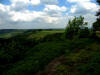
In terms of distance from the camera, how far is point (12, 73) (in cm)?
1944

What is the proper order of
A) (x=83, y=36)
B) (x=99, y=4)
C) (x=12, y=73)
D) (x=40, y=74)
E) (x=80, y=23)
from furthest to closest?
(x=80, y=23) < (x=83, y=36) < (x=99, y=4) < (x=12, y=73) < (x=40, y=74)

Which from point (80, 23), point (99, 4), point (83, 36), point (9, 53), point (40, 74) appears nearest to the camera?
point (40, 74)

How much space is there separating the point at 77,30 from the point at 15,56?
1300 inches

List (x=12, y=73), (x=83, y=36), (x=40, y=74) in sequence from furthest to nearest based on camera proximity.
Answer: (x=83, y=36), (x=12, y=73), (x=40, y=74)

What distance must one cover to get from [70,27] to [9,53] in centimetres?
3327

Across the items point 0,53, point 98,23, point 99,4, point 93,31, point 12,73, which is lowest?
point 12,73

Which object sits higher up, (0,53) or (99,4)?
(99,4)

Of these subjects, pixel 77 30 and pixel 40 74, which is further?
pixel 77 30

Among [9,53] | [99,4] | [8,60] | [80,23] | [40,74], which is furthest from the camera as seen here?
[80,23]

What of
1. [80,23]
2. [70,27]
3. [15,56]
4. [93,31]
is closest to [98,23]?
[93,31]

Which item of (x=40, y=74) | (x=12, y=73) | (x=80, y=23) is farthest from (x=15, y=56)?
(x=80, y=23)

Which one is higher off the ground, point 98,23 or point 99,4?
point 99,4

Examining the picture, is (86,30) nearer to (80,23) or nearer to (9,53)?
(80,23)

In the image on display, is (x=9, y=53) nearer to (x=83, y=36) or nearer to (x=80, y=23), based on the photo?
(x=83, y=36)
